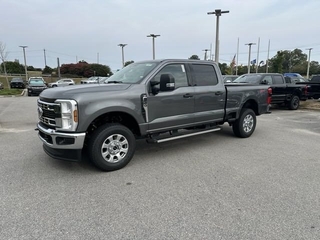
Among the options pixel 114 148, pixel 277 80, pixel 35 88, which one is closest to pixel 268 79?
pixel 277 80

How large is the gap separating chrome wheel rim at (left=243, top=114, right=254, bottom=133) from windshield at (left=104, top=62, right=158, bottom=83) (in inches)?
127

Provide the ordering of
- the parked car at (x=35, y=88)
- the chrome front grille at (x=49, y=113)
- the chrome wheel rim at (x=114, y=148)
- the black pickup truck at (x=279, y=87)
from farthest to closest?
1. the parked car at (x=35, y=88)
2. the black pickup truck at (x=279, y=87)
3. the chrome wheel rim at (x=114, y=148)
4. the chrome front grille at (x=49, y=113)

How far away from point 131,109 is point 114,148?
0.75m

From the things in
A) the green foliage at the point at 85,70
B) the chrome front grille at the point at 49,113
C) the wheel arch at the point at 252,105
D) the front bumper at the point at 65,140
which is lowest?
the front bumper at the point at 65,140

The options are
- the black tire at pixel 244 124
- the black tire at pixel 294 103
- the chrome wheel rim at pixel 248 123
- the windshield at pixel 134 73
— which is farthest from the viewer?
the black tire at pixel 294 103

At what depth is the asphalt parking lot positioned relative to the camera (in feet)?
8.93

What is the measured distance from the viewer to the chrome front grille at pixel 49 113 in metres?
3.94

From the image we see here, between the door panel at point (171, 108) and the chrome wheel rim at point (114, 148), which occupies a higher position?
the door panel at point (171, 108)

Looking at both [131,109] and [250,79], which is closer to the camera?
[131,109]

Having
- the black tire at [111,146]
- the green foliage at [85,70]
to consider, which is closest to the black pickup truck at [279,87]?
the black tire at [111,146]

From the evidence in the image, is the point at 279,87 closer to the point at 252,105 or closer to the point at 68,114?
the point at 252,105

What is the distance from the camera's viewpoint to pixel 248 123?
687 cm

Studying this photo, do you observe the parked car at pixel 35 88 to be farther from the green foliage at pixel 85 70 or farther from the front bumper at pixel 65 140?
the green foliage at pixel 85 70

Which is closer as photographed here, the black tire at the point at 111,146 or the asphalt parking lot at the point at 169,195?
the asphalt parking lot at the point at 169,195
